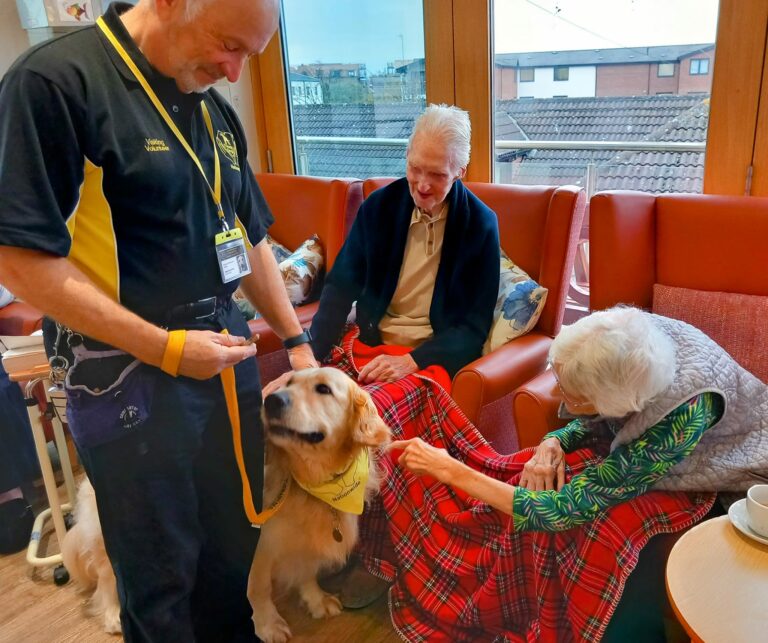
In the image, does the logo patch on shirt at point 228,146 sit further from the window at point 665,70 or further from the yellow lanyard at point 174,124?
the window at point 665,70

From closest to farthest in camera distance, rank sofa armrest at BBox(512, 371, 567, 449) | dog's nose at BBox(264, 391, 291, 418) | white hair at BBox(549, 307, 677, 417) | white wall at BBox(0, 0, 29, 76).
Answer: white hair at BBox(549, 307, 677, 417) < dog's nose at BBox(264, 391, 291, 418) < sofa armrest at BBox(512, 371, 567, 449) < white wall at BBox(0, 0, 29, 76)

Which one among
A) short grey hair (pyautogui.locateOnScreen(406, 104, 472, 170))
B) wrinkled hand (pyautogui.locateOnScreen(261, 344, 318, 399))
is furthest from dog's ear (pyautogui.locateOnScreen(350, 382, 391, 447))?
short grey hair (pyautogui.locateOnScreen(406, 104, 472, 170))

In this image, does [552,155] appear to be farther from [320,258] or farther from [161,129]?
[161,129]

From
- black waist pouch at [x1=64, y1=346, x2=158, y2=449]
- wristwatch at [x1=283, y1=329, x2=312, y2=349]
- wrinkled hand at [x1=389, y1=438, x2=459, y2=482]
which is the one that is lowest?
wrinkled hand at [x1=389, y1=438, x2=459, y2=482]

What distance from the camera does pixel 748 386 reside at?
146cm

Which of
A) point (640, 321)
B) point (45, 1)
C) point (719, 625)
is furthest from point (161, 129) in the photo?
point (45, 1)

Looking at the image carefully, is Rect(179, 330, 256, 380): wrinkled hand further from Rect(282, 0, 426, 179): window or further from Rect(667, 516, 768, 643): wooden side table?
Rect(282, 0, 426, 179): window

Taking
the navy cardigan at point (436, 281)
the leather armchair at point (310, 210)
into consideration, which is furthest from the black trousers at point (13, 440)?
the navy cardigan at point (436, 281)

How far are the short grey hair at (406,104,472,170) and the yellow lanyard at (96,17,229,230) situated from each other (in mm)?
1003

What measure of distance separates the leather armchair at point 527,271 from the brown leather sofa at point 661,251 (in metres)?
0.10

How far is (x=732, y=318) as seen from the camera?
75.2 inches

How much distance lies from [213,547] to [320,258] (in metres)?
1.64

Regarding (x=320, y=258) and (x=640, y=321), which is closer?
(x=640, y=321)

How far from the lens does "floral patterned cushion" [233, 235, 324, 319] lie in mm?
2730
